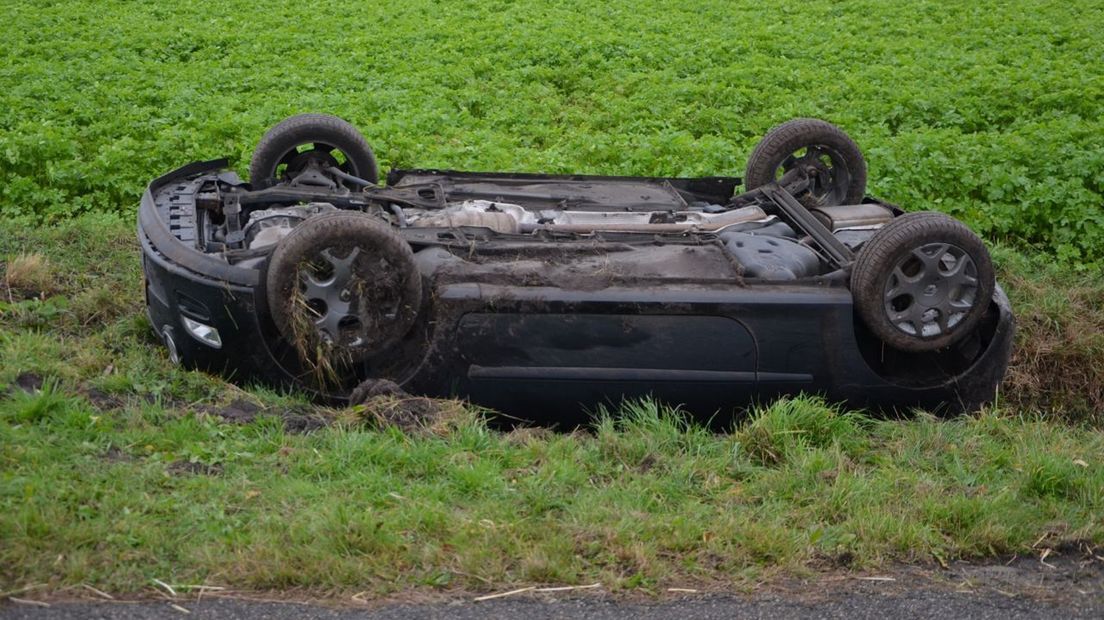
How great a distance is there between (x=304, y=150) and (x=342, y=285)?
280 cm

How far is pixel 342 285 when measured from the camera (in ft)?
18.4

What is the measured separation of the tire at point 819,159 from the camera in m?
8.05

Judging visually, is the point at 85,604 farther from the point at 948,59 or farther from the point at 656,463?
the point at 948,59

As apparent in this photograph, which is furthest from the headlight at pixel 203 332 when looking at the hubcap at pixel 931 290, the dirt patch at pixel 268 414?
the hubcap at pixel 931 290

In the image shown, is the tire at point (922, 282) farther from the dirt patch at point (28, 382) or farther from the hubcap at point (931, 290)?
the dirt patch at point (28, 382)

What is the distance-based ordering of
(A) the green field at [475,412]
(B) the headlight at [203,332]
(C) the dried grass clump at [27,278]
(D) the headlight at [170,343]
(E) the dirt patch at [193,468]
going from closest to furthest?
(A) the green field at [475,412]
(E) the dirt patch at [193,468]
(B) the headlight at [203,332]
(D) the headlight at [170,343]
(C) the dried grass clump at [27,278]

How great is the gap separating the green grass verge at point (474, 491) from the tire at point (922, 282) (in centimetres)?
46

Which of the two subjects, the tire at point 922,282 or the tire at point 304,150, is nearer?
the tire at point 922,282

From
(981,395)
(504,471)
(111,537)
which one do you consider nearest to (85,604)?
(111,537)

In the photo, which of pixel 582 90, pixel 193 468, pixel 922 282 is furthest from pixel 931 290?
pixel 582 90

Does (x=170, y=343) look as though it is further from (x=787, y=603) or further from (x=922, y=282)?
(x=922, y=282)

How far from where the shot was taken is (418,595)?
4.06 m

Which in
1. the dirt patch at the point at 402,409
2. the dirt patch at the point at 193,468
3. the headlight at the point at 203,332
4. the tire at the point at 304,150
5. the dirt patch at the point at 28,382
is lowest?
the dirt patch at the point at 193,468

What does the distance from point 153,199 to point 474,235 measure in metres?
1.92
